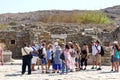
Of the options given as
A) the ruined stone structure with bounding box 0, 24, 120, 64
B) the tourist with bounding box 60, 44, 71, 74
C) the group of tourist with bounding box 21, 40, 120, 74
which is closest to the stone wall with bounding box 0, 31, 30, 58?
the ruined stone structure with bounding box 0, 24, 120, 64

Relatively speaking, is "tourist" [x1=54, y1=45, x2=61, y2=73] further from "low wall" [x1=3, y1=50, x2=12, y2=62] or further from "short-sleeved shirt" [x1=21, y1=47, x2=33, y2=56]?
"low wall" [x1=3, y1=50, x2=12, y2=62]

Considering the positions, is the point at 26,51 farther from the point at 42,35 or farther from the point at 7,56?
the point at 42,35

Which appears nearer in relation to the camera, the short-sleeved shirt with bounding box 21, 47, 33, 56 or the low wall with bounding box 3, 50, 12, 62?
the short-sleeved shirt with bounding box 21, 47, 33, 56

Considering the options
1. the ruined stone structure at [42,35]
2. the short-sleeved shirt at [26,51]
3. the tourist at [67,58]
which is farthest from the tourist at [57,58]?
the ruined stone structure at [42,35]

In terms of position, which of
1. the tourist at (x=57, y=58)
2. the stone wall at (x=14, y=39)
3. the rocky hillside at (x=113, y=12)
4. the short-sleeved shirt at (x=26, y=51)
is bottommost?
the tourist at (x=57, y=58)

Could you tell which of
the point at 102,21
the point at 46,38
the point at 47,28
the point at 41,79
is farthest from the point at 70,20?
the point at 41,79

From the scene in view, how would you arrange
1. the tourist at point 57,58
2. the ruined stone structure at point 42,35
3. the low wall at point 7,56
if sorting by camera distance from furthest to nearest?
the ruined stone structure at point 42,35 → the low wall at point 7,56 → the tourist at point 57,58

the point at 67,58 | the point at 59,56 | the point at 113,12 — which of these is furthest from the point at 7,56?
the point at 113,12

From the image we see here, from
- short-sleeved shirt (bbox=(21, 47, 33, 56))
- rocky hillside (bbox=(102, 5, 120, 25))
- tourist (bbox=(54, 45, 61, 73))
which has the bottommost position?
tourist (bbox=(54, 45, 61, 73))

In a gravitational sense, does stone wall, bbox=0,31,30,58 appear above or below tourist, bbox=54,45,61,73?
above

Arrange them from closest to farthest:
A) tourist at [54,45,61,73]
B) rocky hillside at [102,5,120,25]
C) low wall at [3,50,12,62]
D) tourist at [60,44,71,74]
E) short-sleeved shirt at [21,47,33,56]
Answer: short-sleeved shirt at [21,47,33,56] < tourist at [60,44,71,74] < tourist at [54,45,61,73] < low wall at [3,50,12,62] < rocky hillside at [102,5,120,25]

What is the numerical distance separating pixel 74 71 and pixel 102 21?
915 inches

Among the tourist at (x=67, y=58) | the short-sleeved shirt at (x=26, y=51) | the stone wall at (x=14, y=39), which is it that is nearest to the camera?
the short-sleeved shirt at (x=26, y=51)

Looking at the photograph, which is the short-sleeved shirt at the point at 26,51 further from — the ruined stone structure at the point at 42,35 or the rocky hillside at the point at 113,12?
the rocky hillside at the point at 113,12
